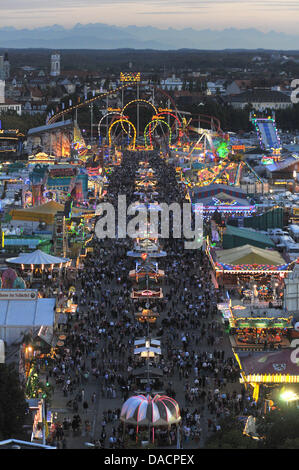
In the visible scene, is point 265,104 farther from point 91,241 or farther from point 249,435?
point 249,435

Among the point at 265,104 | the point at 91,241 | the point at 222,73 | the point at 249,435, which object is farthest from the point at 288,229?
the point at 222,73

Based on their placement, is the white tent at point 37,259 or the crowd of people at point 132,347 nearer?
the crowd of people at point 132,347

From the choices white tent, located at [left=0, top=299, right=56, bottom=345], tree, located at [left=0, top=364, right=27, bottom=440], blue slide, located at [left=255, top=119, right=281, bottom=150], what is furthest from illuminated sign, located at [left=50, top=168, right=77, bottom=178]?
tree, located at [left=0, top=364, right=27, bottom=440]

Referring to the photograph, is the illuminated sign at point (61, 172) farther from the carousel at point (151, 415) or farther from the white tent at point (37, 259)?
the carousel at point (151, 415)

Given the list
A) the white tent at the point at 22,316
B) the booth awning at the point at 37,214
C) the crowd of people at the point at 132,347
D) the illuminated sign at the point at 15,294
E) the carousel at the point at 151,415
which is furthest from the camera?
the booth awning at the point at 37,214

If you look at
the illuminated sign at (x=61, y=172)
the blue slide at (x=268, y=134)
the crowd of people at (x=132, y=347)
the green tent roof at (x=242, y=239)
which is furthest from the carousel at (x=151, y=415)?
the blue slide at (x=268, y=134)

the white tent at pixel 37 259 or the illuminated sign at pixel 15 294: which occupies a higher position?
the illuminated sign at pixel 15 294

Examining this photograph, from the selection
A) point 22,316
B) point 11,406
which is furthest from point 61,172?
point 11,406
